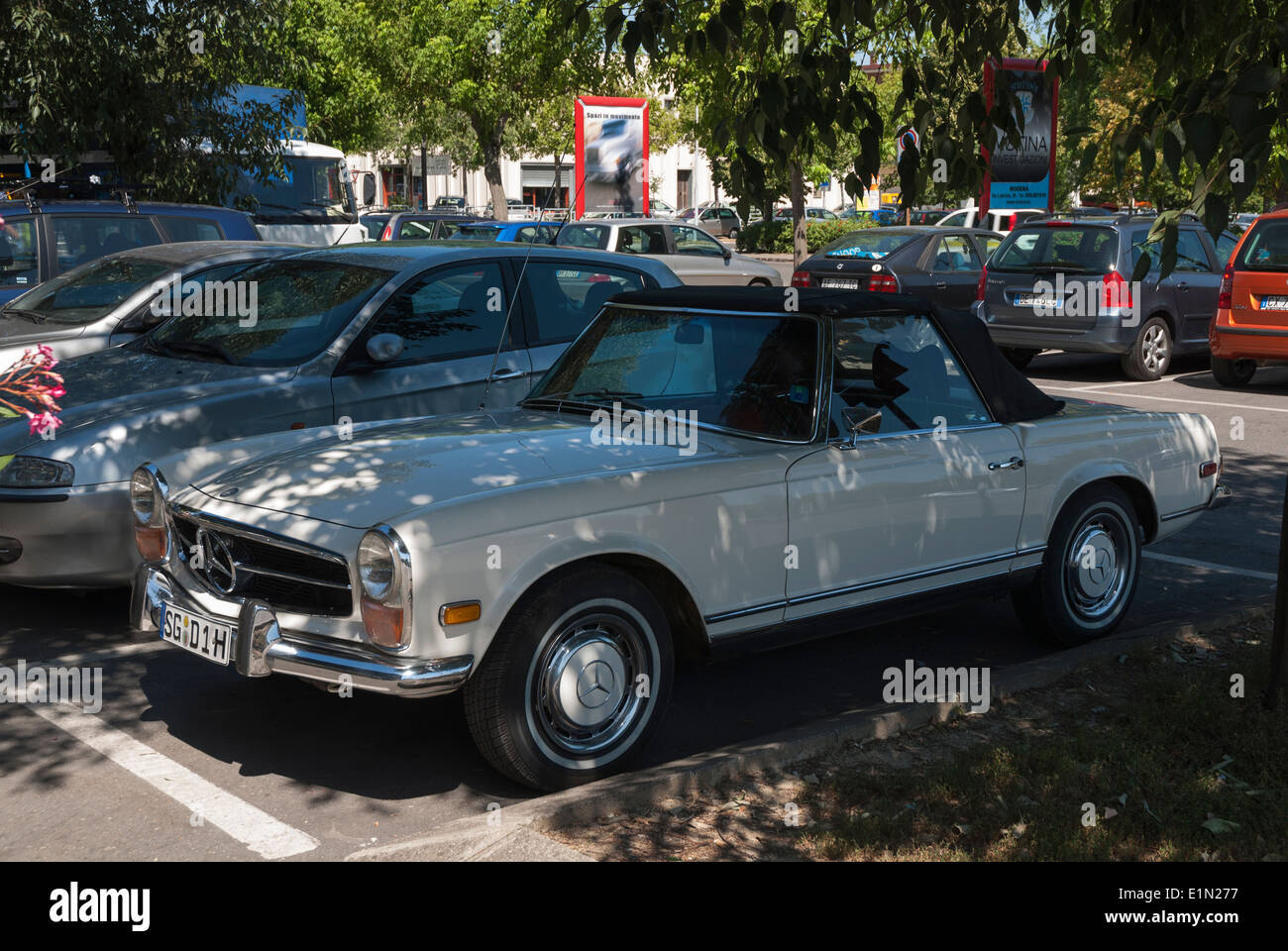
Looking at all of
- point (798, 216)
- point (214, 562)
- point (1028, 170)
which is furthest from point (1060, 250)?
point (798, 216)

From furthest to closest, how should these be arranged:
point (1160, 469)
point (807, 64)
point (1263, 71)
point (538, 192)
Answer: point (538, 192) < point (1160, 469) < point (807, 64) < point (1263, 71)

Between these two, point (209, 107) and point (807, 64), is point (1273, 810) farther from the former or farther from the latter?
point (209, 107)

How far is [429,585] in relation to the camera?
162 inches

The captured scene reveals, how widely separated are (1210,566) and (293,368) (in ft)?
17.1

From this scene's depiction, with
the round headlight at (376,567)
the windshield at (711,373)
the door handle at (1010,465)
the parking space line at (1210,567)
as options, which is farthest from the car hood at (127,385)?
the parking space line at (1210,567)

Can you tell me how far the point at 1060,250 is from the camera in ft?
51.3

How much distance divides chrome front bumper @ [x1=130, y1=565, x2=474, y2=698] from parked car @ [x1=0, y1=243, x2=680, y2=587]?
169 centimetres

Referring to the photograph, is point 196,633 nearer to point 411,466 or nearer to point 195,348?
point 411,466

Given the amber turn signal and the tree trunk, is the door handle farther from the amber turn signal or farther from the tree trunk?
the tree trunk

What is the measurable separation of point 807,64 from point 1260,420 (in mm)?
9243

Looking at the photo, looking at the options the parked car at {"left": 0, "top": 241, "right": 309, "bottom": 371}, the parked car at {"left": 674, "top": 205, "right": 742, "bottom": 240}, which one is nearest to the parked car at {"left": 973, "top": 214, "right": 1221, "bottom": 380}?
the parked car at {"left": 0, "top": 241, "right": 309, "bottom": 371}

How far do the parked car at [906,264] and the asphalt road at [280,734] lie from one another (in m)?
10.9

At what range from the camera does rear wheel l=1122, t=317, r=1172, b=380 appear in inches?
627
